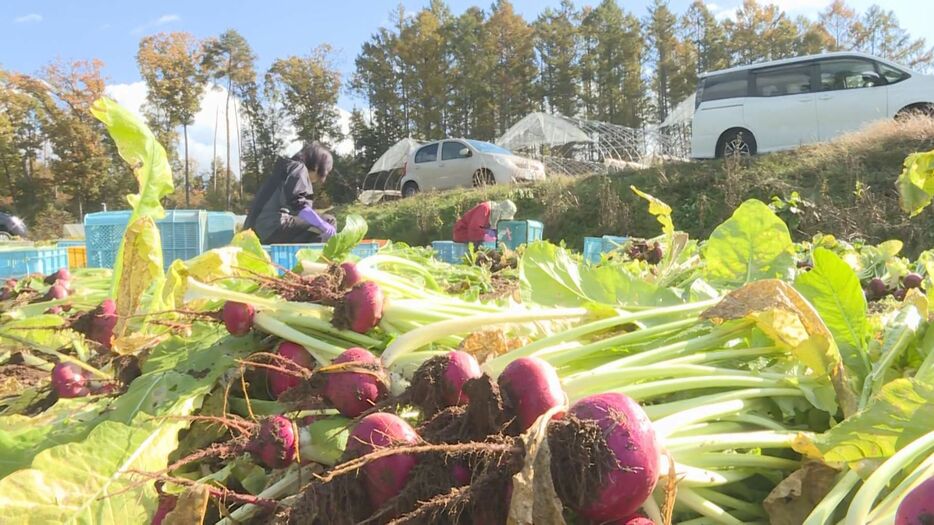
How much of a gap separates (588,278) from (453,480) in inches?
36.6

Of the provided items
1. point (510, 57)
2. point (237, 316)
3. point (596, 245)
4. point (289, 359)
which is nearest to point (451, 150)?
point (596, 245)

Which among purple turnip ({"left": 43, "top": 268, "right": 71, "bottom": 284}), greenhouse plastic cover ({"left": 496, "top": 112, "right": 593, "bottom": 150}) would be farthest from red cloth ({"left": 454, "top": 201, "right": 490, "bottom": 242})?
greenhouse plastic cover ({"left": 496, "top": 112, "right": 593, "bottom": 150})

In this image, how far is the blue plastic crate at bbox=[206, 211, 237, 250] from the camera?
17.4ft

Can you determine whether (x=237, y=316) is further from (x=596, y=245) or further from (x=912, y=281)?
(x=596, y=245)

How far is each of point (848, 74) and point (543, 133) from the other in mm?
17302

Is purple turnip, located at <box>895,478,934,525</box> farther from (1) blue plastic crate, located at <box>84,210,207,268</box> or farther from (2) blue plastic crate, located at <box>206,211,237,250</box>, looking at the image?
(2) blue plastic crate, located at <box>206,211,237,250</box>

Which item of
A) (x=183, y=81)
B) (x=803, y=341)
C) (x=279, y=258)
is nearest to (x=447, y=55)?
(x=183, y=81)

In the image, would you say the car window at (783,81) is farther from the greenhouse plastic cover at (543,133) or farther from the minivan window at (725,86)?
the greenhouse plastic cover at (543,133)

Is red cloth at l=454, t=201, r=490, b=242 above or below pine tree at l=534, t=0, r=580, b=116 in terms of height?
below

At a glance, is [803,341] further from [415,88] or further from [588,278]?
[415,88]

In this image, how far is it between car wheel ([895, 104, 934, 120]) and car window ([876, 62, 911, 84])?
0.62 m

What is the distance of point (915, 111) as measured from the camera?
1184 cm

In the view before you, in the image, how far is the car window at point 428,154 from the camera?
19719mm

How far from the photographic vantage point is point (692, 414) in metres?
1.01
